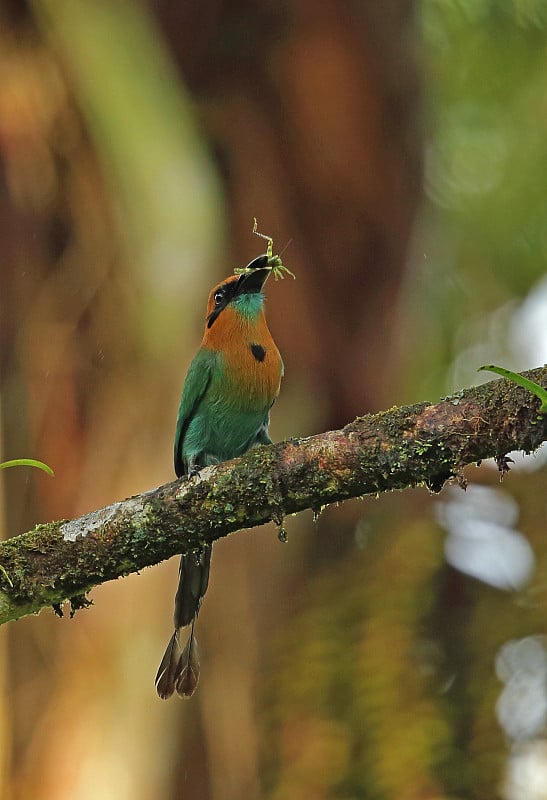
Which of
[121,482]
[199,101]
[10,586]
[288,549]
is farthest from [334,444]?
[199,101]

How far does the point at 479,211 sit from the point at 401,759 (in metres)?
4.92

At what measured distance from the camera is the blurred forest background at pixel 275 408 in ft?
17.0

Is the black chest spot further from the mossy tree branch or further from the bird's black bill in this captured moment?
the mossy tree branch

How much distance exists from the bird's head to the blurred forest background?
2.13 feet

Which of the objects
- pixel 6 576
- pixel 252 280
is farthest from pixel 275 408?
pixel 6 576

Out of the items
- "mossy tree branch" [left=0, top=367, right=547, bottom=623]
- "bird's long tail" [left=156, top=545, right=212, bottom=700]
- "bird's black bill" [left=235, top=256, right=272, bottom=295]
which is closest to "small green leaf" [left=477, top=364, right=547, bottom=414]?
"mossy tree branch" [left=0, top=367, right=547, bottom=623]

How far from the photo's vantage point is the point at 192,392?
176 inches

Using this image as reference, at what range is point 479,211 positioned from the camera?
8.71 meters

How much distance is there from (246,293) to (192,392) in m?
0.48

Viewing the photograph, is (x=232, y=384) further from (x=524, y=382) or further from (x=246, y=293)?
(x=524, y=382)

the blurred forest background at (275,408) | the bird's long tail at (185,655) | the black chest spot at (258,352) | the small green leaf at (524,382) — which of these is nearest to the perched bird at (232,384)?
the black chest spot at (258,352)

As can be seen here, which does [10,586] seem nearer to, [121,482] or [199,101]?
[121,482]

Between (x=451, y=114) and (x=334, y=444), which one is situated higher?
(x=451, y=114)

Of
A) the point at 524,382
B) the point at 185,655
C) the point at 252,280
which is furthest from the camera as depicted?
the point at 252,280
